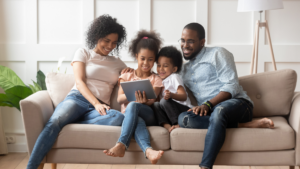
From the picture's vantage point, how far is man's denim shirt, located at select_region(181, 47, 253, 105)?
6.46 feet

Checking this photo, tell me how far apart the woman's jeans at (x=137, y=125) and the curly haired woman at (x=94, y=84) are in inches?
4.4

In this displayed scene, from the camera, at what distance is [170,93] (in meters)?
1.92

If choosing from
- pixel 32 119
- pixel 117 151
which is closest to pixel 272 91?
pixel 117 151

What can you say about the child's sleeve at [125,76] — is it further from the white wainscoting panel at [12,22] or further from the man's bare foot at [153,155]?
the white wainscoting panel at [12,22]

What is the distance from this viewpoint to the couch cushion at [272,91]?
212 centimetres

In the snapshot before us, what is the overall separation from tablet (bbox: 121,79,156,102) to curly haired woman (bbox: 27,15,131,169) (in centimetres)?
15

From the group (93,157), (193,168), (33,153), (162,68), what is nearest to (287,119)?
(193,168)

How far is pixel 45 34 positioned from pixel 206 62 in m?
1.75

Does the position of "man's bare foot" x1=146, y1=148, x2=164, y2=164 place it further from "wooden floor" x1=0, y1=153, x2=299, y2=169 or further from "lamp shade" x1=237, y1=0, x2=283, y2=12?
"lamp shade" x1=237, y1=0, x2=283, y2=12

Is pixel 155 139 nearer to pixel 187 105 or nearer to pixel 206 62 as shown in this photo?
pixel 187 105

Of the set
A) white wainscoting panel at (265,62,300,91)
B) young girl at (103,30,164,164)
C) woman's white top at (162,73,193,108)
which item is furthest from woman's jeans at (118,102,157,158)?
white wainscoting panel at (265,62,300,91)

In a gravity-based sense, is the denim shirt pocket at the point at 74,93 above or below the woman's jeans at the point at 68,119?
above

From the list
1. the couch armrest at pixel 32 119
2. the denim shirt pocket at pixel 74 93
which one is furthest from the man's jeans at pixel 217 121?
the couch armrest at pixel 32 119

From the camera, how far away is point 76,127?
1.81m
